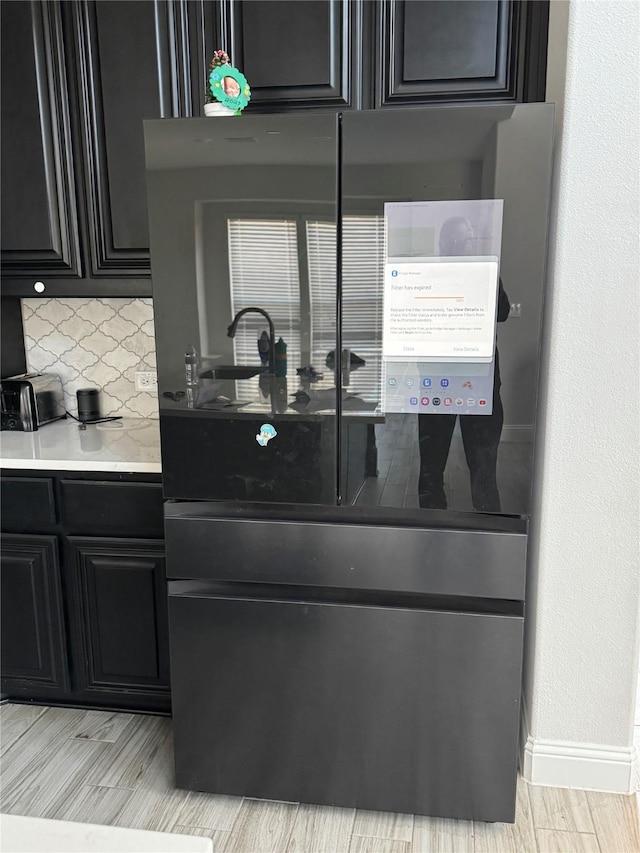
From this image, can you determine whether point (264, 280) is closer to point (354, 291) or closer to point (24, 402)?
point (354, 291)

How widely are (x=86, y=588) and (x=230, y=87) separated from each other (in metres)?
1.55

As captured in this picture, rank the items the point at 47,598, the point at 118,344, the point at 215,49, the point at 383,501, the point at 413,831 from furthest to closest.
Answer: the point at 118,344
the point at 47,598
the point at 215,49
the point at 413,831
the point at 383,501

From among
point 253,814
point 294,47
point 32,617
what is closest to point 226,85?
point 294,47

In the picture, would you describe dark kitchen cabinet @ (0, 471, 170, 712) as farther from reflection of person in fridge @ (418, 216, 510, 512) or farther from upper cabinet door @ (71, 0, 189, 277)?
reflection of person in fridge @ (418, 216, 510, 512)

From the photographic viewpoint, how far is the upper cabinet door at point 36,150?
2.24m

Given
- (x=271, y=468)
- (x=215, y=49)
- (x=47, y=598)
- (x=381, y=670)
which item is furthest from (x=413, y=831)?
(x=215, y=49)

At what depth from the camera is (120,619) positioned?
2.25m

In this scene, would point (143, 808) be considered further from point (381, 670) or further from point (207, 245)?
point (207, 245)

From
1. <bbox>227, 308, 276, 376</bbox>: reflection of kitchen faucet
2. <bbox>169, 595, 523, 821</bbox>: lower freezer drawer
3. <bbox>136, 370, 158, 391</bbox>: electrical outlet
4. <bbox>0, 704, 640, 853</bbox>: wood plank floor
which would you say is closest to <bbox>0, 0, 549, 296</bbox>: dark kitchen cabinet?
<bbox>136, 370, 158, 391</bbox>: electrical outlet

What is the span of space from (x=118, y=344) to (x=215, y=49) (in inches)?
44.1

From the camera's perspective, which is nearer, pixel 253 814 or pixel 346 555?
pixel 346 555

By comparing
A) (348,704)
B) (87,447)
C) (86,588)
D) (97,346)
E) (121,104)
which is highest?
(121,104)

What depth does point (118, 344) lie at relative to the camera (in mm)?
2729

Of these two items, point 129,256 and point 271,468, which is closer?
point 271,468
